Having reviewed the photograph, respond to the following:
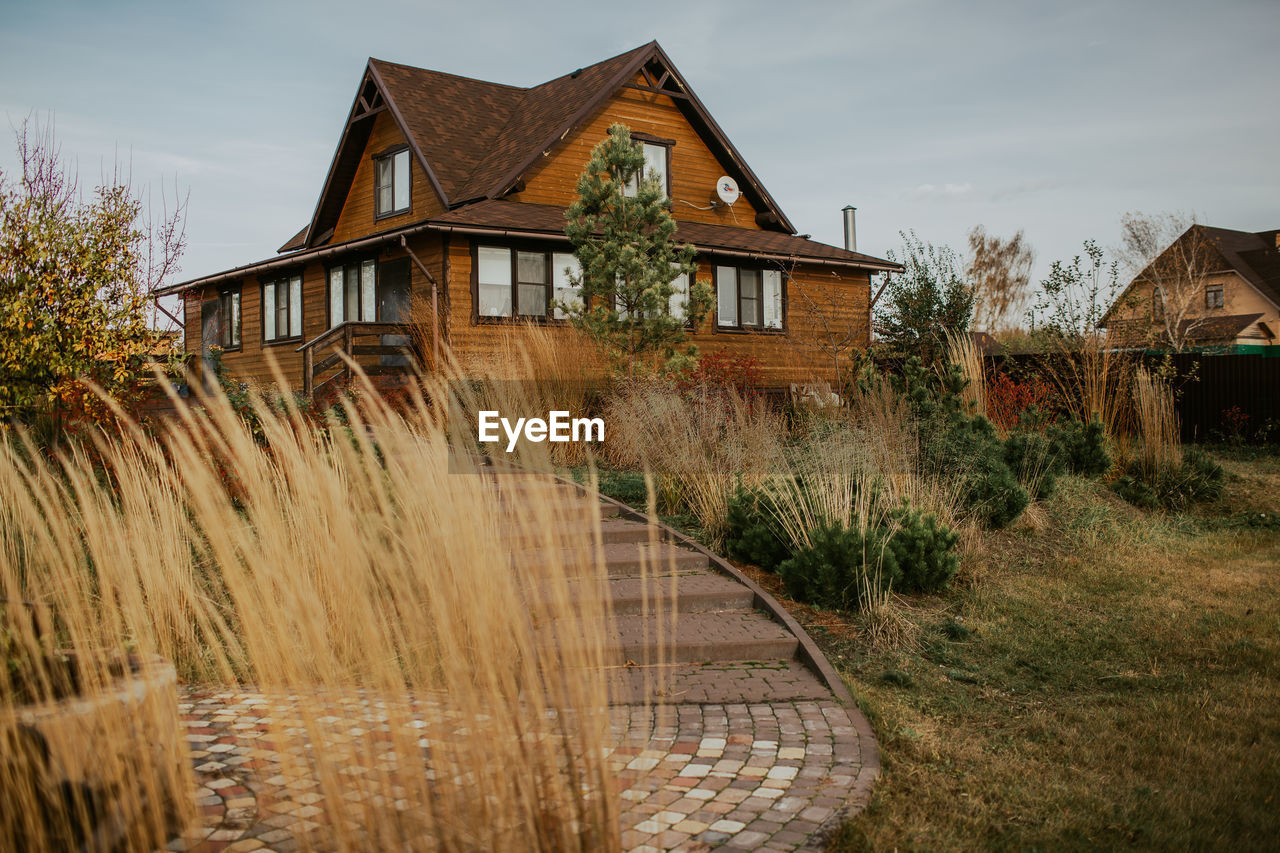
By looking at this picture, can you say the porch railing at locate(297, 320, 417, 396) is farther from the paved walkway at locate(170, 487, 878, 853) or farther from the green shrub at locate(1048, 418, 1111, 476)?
the paved walkway at locate(170, 487, 878, 853)

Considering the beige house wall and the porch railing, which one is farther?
the beige house wall

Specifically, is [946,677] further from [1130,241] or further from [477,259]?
[1130,241]

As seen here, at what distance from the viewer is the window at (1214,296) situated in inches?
1674

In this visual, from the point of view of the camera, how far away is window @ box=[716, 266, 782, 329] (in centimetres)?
2111

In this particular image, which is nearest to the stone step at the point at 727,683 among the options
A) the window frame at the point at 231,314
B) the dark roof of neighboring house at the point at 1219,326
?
the window frame at the point at 231,314

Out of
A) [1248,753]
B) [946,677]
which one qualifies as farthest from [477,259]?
[1248,753]

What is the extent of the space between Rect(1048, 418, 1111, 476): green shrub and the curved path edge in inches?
224

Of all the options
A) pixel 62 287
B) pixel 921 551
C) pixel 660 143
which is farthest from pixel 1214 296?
pixel 62 287

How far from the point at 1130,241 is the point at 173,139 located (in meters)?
38.2

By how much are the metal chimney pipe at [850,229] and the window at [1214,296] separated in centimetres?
2720

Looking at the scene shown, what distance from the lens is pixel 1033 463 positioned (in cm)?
973

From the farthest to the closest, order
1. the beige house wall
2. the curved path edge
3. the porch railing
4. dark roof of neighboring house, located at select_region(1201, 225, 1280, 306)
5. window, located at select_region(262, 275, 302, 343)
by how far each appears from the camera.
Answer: dark roof of neighboring house, located at select_region(1201, 225, 1280, 306), the beige house wall, window, located at select_region(262, 275, 302, 343), the porch railing, the curved path edge

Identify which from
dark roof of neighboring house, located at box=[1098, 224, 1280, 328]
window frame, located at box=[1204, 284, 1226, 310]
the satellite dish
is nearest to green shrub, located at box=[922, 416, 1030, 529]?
the satellite dish

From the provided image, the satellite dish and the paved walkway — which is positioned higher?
the satellite dish
